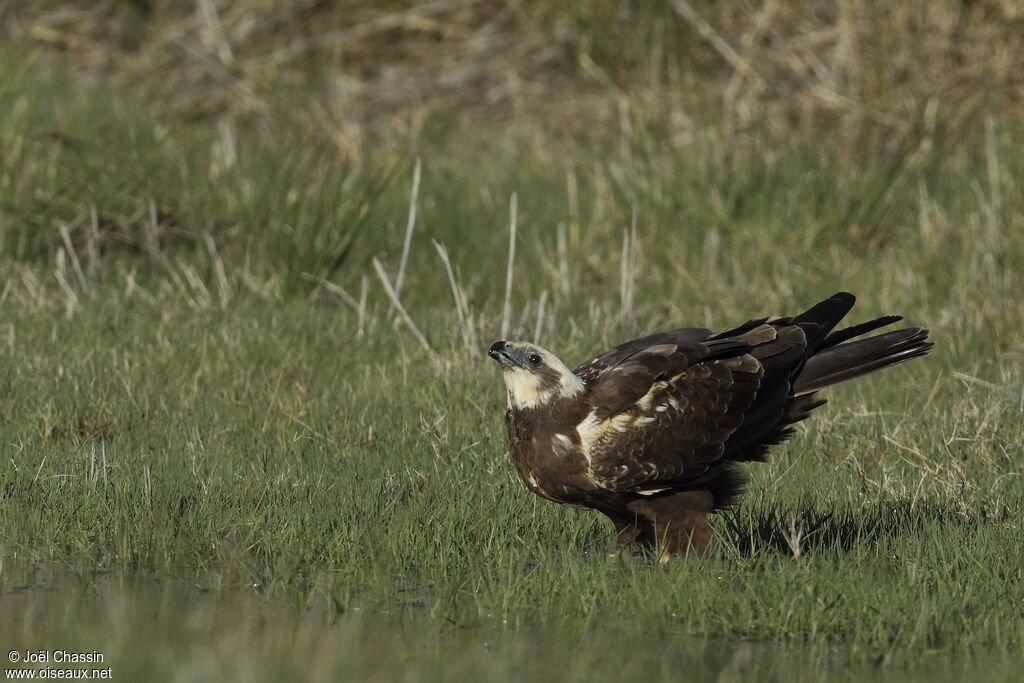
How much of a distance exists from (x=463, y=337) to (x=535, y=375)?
8.27ft

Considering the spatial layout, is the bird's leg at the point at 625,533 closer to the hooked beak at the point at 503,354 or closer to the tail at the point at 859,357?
the hooked beak at the point at 503,354

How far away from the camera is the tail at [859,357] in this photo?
18.1 ft

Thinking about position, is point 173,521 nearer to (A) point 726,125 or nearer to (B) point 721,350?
(B) point 721,350

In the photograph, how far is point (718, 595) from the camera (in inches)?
177

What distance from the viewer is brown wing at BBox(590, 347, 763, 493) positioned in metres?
5.07

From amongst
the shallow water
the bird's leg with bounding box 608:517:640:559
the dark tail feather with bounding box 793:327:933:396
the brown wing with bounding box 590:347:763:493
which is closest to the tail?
the dark tail feather with bounding box 793:327:933:396

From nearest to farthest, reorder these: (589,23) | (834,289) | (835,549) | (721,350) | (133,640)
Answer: (133,640), (835,549), (721,350), (834,289), (589,23)

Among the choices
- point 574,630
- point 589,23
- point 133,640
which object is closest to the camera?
point 133,640

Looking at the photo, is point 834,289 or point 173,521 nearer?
point 173,521

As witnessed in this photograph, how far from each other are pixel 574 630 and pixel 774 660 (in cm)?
58

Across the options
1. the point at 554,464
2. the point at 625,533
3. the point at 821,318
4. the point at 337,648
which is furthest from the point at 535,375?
the point at 337,648

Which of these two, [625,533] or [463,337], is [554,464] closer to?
[625,533]

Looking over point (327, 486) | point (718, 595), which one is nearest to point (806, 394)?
point (718, 595)

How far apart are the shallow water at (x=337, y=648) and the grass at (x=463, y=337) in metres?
0.02
